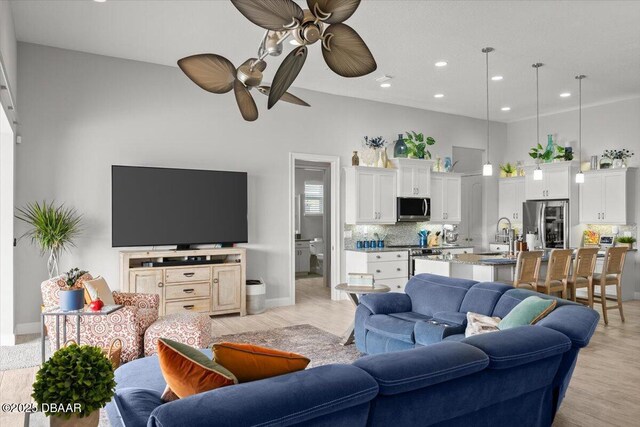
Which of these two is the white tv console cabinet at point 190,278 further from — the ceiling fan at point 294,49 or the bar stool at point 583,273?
the bar stool at point 583,273

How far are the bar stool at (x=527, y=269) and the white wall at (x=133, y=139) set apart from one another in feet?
10.5

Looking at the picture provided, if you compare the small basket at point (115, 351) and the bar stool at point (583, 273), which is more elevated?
the bar stool at point (583, 273)

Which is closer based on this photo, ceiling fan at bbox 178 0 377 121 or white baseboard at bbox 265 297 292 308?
ceiling fan at bbox 178 0 377 121

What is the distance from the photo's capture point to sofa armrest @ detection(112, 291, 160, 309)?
172 inches

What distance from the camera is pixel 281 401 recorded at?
1.52 metres

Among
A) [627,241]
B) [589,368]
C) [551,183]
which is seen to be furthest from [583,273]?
[551,183]

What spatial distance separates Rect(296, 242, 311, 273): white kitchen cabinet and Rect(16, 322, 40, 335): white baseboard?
577 cm

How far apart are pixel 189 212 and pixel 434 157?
462 cm

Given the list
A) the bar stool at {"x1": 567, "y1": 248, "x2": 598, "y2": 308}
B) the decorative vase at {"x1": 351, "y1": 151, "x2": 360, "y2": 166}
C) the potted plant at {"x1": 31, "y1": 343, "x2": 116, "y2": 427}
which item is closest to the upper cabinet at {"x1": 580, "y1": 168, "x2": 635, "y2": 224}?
the bar stool at {"x1": 567, "y1": 248, "x2": 598, "y2": 308}

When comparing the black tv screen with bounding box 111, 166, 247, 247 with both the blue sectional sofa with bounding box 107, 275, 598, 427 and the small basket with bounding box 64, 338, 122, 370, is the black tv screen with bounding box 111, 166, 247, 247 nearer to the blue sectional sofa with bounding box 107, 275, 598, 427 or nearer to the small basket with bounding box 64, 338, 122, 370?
the small basket with bounding box 64, 338, 122, 370

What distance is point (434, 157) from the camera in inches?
335

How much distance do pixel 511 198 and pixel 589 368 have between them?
543 cm

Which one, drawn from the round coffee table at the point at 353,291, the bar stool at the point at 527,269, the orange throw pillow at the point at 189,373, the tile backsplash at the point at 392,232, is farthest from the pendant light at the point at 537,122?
the orange throw pillow at the point at 189,373

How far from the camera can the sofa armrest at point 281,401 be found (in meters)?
1.41
